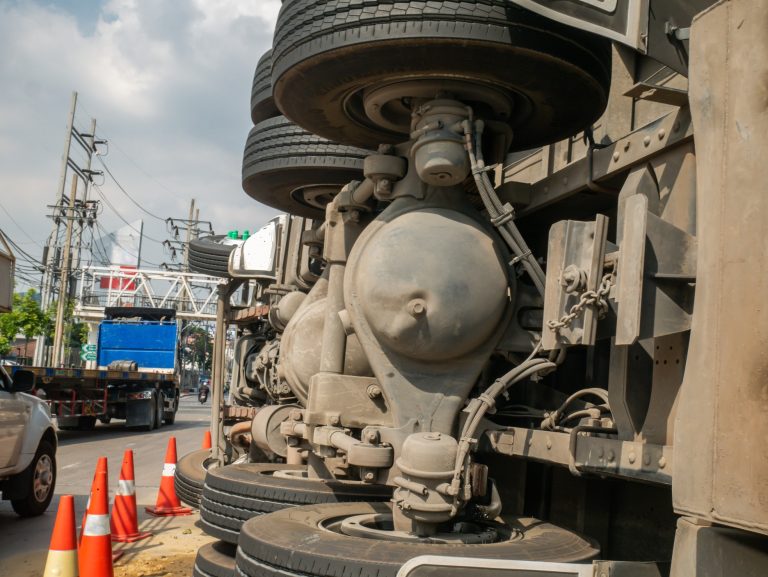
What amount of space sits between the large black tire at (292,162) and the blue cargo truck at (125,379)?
1169 cm

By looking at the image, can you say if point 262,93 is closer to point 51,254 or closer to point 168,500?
point 168,500

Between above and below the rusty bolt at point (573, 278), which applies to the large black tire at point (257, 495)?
below

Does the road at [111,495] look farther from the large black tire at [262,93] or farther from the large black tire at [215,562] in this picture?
the large black tire at [262,93]

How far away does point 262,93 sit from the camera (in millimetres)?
6941

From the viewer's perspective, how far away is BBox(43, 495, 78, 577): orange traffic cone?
4.64 m

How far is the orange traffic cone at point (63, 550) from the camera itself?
464cm

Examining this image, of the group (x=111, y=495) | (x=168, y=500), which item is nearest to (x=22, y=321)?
(x=111, y=495)

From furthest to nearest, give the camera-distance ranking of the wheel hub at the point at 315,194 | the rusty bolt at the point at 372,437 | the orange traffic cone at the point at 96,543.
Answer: the wheel hub at the point at 315,194, the orange traffic cone at the point at 96,543, the rusty bolt at the point at 372,437

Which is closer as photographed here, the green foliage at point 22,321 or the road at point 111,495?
the road at point 111,495

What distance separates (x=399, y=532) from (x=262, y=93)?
14.2ft

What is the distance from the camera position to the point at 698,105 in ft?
7.51

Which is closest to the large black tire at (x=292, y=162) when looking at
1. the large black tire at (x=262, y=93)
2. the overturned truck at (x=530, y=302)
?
the large black tire at (x=262, y=93)

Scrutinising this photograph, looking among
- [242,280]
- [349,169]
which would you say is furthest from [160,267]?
[349,169]

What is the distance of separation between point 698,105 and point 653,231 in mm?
418
